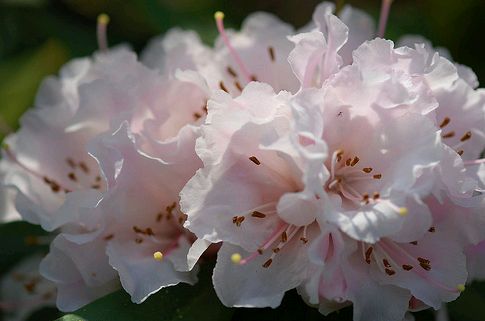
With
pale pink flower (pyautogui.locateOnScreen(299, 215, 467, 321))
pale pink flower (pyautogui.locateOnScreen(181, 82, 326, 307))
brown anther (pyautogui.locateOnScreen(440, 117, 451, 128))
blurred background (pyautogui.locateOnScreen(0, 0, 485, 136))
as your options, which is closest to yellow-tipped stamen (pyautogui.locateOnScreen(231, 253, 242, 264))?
pale pink flower (pyautogui.locateOnScreen(181, 82, 326, 307))

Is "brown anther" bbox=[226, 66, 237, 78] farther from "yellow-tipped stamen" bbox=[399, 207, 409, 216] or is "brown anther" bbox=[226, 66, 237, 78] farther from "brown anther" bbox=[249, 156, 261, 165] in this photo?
"yellow-tipped stamen" bbox=[399, 207, 409, 216]

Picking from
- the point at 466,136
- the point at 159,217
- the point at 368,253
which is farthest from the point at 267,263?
the point at 466,136

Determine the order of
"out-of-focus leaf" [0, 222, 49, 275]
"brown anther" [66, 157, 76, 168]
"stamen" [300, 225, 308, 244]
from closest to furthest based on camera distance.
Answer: "stamen" [300, 225, 308, 244] → "brown anther" [66, 157, 76, 168] → "out-of-focus leaf" [0, 222, 49, 275]

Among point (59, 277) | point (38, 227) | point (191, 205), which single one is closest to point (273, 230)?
point (191, 205)

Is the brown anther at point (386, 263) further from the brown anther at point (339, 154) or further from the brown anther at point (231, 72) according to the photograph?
the brown anther at point (231, 72)

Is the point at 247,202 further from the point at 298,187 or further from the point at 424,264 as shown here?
the point at 424,264

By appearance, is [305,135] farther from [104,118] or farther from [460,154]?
[104,118]

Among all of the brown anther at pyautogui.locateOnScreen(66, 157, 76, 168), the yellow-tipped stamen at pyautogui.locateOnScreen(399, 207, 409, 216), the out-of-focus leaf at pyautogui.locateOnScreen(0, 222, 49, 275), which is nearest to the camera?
the yellow-tipped stamen at pyautogui.locateOnScreen(399, 207, 409, 216)
